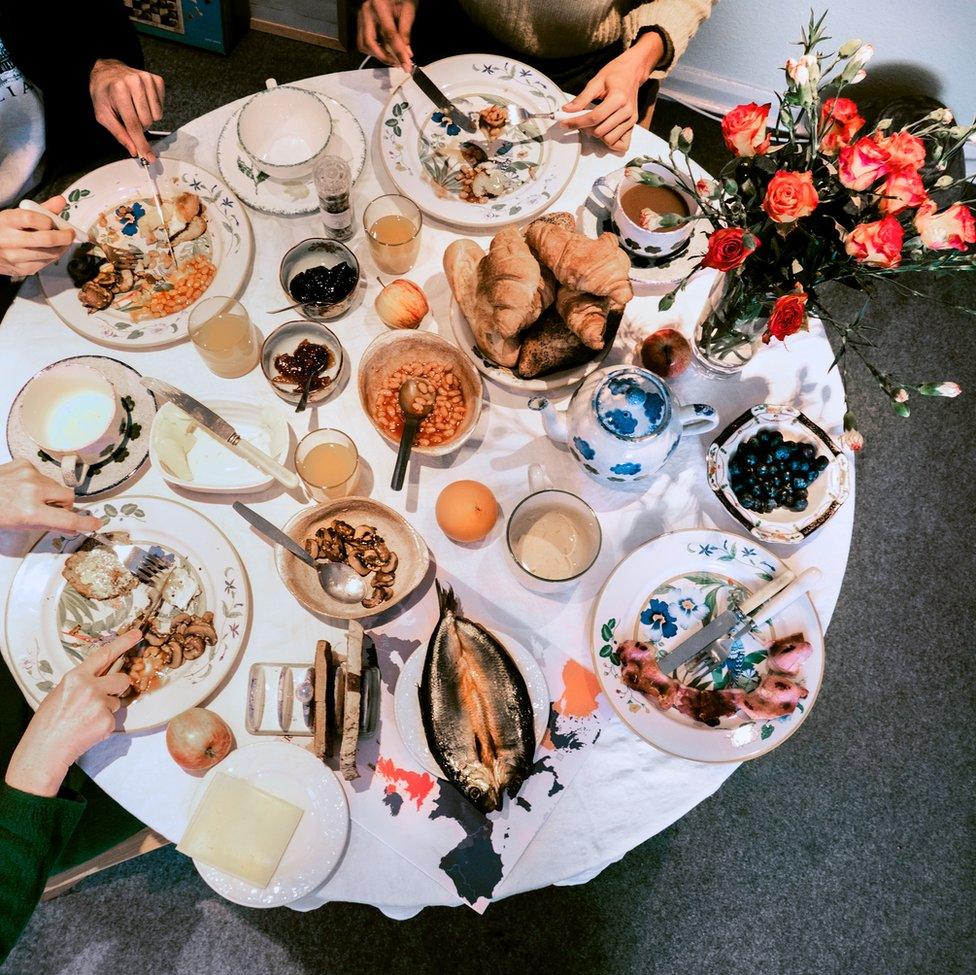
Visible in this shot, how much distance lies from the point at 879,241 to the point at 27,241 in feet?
4.80

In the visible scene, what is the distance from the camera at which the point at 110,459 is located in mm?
1400

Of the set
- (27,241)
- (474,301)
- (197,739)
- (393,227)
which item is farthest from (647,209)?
(197,739)

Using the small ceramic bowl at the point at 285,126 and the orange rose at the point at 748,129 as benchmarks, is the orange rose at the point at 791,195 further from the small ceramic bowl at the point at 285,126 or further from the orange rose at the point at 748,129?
the small ceramic bowl at the point at 285,126

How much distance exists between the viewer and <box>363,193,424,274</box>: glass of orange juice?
4.88ft

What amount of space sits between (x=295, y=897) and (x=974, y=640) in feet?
7.66

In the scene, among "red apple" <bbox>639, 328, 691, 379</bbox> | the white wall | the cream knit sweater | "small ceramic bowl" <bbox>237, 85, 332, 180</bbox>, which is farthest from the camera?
the white wall

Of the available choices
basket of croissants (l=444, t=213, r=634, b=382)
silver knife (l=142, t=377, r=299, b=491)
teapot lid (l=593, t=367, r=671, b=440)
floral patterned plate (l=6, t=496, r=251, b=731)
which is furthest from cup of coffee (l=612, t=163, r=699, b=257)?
floral patterned plate (l=6, t=496, r=251, b=731)

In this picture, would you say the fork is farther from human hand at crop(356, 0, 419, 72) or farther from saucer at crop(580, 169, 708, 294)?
human hand at crop(356, 0, 419, 72)

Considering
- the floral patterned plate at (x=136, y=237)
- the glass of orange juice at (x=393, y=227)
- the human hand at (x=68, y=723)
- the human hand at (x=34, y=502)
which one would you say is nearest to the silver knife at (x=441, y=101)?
the glass of orange juice at (x=393, y=227)

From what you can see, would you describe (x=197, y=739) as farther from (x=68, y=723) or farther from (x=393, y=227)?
(x=393, y=227)

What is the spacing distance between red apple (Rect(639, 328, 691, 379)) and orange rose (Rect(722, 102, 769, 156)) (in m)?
0.44

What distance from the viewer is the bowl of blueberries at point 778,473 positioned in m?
1.37

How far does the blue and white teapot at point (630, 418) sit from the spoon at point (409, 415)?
23cm

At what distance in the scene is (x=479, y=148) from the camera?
5.35 feet
